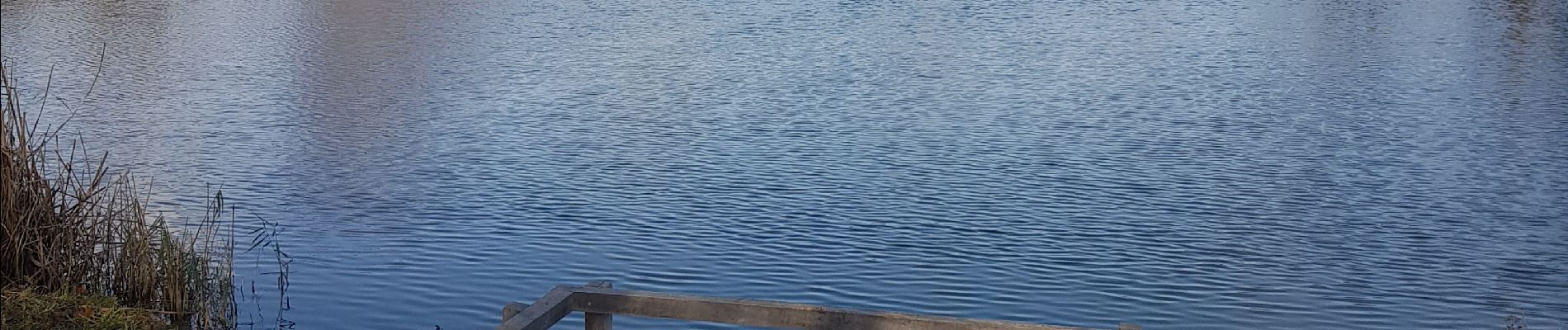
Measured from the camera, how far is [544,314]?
4055 mm

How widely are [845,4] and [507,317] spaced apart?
17.0m

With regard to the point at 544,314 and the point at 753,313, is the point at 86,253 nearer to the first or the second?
the point at 544,314

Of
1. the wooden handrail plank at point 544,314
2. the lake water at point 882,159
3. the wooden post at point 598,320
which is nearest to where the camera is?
the wooden handrail plank at point 544,314

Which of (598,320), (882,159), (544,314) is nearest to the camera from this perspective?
(544,314)

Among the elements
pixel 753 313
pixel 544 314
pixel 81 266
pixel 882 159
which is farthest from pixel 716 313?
pixel 882 159

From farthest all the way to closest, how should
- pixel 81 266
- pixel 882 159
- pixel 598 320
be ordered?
pixel 882 159 < pixel 81 266 < pixel 598 320

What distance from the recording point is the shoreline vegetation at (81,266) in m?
5.08

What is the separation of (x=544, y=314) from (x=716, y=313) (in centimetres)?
42

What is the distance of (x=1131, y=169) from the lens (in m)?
9.54

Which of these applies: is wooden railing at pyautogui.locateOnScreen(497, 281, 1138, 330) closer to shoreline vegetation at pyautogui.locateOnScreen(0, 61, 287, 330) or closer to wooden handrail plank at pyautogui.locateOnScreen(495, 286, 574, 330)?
wooden handrail plank at pyautogui.locateOnScreen(495, 286, 574, 330)

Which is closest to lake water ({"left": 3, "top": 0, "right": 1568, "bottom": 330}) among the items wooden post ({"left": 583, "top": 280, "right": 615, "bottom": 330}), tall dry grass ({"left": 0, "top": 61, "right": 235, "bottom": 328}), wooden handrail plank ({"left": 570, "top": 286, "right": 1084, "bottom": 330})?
tall dry grass ({"left": 0, "top": 61, "right": 235, "bottom": 328})

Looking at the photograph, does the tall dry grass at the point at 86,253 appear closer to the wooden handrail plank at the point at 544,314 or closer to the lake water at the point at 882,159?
the lake water at the point at 882,159

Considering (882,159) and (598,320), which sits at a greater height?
(598,320)

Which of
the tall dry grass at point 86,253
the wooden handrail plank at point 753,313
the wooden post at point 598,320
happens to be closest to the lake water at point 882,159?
the tall dry grass at point 86,253
